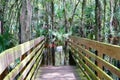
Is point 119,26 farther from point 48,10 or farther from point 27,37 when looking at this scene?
point 27,37

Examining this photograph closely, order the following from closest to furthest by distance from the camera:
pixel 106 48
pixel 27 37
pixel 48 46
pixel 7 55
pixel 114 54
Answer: pixel 7 55, pixel 114 54, pixel 106 48, pixel 27 37, pixel 48 46

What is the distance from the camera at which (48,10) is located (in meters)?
21.2

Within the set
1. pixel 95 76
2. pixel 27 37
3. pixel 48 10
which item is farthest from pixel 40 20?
pixel 95 76

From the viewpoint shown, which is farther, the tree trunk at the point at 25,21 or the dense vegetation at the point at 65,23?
the dense vegetation at the point at 65,23

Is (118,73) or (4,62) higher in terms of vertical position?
(4,62)

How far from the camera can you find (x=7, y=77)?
9.41ft

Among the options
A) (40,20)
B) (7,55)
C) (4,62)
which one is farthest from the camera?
(40,20)

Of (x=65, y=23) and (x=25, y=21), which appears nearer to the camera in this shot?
(x=25, y=21)

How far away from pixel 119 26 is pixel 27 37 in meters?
11.2

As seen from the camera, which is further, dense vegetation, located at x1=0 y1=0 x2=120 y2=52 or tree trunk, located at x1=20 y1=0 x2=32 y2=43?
dense vegetation, located at x1=0 y1=0 x2=120 y2=52

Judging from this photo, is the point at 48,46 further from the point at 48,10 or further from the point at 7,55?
the point at 7,55

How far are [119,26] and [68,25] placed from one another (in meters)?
3.39

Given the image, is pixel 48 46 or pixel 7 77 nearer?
pixel 7 77

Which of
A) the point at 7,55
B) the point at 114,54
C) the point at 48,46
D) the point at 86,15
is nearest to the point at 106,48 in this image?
the point at 114,54
